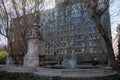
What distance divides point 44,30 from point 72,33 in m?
9.00

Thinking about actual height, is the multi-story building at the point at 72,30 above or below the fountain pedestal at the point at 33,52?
above

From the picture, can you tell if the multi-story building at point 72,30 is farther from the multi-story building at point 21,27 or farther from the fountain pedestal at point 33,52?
the multi-story building at point 21,27

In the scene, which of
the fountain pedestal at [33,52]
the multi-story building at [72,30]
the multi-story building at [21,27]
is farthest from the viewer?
the multi-story building at [21,27]

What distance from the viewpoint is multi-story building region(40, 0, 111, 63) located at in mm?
A: 17844

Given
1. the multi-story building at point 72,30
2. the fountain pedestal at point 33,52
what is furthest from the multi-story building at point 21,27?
the fountain pedestal at point 33,52

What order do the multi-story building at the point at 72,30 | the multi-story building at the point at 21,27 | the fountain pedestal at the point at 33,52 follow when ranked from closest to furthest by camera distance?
the fountain pedestal at the point at 33,52, the multi-story building at the point at 72,30, the multi-story building at the point at 21,27

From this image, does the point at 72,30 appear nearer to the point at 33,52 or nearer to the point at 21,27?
the point at 21,27

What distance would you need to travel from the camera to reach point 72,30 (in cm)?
3991

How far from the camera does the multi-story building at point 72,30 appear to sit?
58.5 ft

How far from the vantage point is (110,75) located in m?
9.83

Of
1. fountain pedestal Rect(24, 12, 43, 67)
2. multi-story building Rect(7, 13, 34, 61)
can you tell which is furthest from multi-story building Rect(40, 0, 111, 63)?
multi-story building Rect(7, 13, 34, 61)

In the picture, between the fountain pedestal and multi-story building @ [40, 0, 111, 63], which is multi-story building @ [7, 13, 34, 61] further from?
the fountain pedestal

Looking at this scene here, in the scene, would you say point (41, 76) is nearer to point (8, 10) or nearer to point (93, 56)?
point (8, 10)

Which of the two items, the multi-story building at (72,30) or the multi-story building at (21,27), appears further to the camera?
the multi-story building at (21,27)
